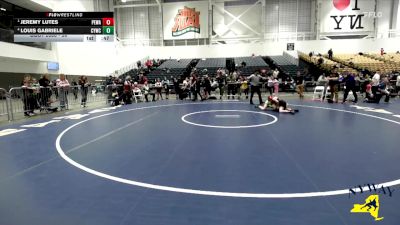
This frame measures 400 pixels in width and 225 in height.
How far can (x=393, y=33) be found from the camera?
29453mm

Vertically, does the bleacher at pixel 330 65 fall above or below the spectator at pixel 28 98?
above

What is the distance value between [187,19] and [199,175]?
1204 inches

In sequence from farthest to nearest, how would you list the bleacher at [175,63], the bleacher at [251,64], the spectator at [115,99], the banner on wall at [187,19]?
the banner on wall at [187,19], the bleacher at [175,63], the bleacher at [251,64], the spectator at [115,99]

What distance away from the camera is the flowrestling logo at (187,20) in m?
31.9

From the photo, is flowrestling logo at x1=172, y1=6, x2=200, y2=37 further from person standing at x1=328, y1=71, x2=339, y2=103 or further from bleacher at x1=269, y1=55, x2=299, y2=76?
person standing at x1=328, y1=71, x2=339, y2=103

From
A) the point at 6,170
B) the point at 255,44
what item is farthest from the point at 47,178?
the point at 255,44

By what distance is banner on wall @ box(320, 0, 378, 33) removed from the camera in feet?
95.7

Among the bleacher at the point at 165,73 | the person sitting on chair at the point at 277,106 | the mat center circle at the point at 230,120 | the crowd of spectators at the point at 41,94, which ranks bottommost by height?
the mat center circle at the point at 230,120

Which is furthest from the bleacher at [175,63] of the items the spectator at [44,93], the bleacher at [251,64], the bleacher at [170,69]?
the spectator at [44,93]

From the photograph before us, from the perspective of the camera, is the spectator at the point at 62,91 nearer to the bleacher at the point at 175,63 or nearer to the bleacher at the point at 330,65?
the bleacher at the point at 175,63

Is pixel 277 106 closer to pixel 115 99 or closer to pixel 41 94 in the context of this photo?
pixel 115 99

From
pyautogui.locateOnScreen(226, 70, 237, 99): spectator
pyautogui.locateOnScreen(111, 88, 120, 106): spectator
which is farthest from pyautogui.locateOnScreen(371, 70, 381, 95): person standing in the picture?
pyautogui.locateOnScreen(111, 88, 120, 106): spectator

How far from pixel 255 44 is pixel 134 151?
93.9 ft
